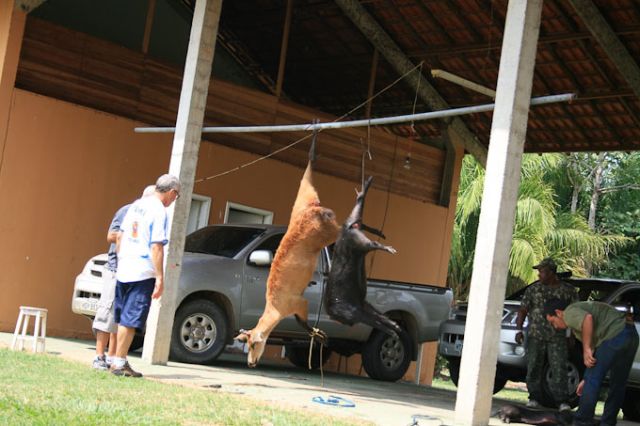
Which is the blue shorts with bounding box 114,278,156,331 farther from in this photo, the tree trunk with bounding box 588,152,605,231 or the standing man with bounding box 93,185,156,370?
the tree trunk with bounding box 588,152,605,231

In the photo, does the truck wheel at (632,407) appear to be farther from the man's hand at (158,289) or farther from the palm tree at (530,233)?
the palm tree at (530,233)

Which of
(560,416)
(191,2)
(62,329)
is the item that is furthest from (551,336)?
(191,2)

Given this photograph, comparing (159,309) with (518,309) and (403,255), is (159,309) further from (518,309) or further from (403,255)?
(403,255)

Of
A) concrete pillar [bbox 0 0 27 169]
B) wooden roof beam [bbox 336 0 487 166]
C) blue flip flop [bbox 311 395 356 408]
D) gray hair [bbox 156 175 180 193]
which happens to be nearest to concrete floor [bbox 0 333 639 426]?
blue flip flop [bbox 311 395 356 408]

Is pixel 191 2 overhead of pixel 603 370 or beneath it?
overhead

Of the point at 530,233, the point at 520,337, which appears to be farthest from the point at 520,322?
the point at 530,233

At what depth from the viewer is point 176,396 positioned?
823 centimetres

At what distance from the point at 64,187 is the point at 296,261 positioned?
5916 millimetres

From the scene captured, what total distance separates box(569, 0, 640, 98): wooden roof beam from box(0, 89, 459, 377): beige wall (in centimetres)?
575

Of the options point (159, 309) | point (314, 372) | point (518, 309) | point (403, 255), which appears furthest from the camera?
point (403, 255)

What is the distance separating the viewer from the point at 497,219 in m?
8.57

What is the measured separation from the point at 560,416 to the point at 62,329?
7222 millimetres

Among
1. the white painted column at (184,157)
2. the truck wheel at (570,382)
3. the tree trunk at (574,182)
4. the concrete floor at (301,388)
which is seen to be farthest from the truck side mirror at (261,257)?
the tree trunk at (574,182)

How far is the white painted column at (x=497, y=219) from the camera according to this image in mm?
8508
